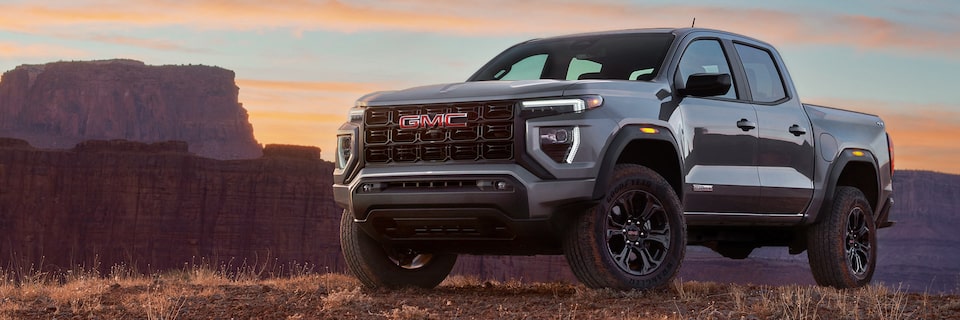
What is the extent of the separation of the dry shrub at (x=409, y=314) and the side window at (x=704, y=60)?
9.37 feet

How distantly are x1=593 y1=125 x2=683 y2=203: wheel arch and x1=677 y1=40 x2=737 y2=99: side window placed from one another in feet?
1.89

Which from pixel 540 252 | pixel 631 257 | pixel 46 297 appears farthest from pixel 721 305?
pixel 46 297

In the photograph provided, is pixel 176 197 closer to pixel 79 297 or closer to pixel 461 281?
pixel 461 281

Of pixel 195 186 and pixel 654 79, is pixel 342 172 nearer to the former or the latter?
pixel 654 79

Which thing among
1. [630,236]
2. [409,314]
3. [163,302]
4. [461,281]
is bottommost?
[461,281]

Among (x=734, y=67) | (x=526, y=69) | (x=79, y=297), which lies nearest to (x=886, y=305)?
(x=734, y=67)

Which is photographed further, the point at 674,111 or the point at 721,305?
the point at 674,111

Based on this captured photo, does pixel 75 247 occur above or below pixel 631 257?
below

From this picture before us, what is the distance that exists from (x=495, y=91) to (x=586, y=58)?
5.41ft

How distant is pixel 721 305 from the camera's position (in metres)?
7.65

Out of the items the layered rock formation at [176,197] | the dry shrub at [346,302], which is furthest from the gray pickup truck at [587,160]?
the layered rock formation at [176,197]

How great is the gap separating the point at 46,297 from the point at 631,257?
159 inches

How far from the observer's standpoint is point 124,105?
12106cm

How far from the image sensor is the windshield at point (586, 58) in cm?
898
